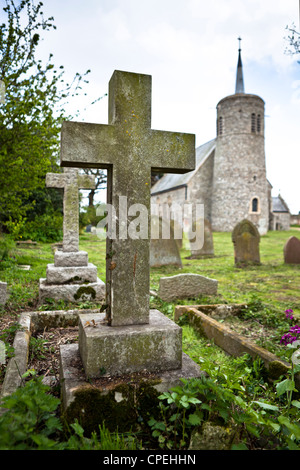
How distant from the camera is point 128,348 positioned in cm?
211

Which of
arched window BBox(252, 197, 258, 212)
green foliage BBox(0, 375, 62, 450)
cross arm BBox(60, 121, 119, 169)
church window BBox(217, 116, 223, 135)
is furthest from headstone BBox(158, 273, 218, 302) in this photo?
church window BBox(217, 116, 223, 135)

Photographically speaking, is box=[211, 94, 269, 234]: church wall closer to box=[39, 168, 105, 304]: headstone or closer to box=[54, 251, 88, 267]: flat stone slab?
box=[39, 168, 105, 304]: headstone

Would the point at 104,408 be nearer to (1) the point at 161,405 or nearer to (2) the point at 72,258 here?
(1) the point at 161,405

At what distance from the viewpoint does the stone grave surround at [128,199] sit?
2.14 metres

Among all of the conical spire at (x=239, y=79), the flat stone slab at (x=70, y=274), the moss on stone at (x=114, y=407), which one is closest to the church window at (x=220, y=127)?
the conical spire at (x=239, y=79)

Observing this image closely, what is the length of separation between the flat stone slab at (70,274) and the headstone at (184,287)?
1206mm

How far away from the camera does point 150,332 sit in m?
2.17

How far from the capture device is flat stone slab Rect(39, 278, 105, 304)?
15.3ft

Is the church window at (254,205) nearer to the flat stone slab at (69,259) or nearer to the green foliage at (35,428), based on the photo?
the flat stone slab at (69,259)

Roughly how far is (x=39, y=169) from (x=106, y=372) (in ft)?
16.7

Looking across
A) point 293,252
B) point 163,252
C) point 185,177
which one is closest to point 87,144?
point 163,252

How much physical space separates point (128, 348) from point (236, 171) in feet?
92.1

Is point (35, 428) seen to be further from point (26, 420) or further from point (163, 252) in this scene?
point (163, 252)
